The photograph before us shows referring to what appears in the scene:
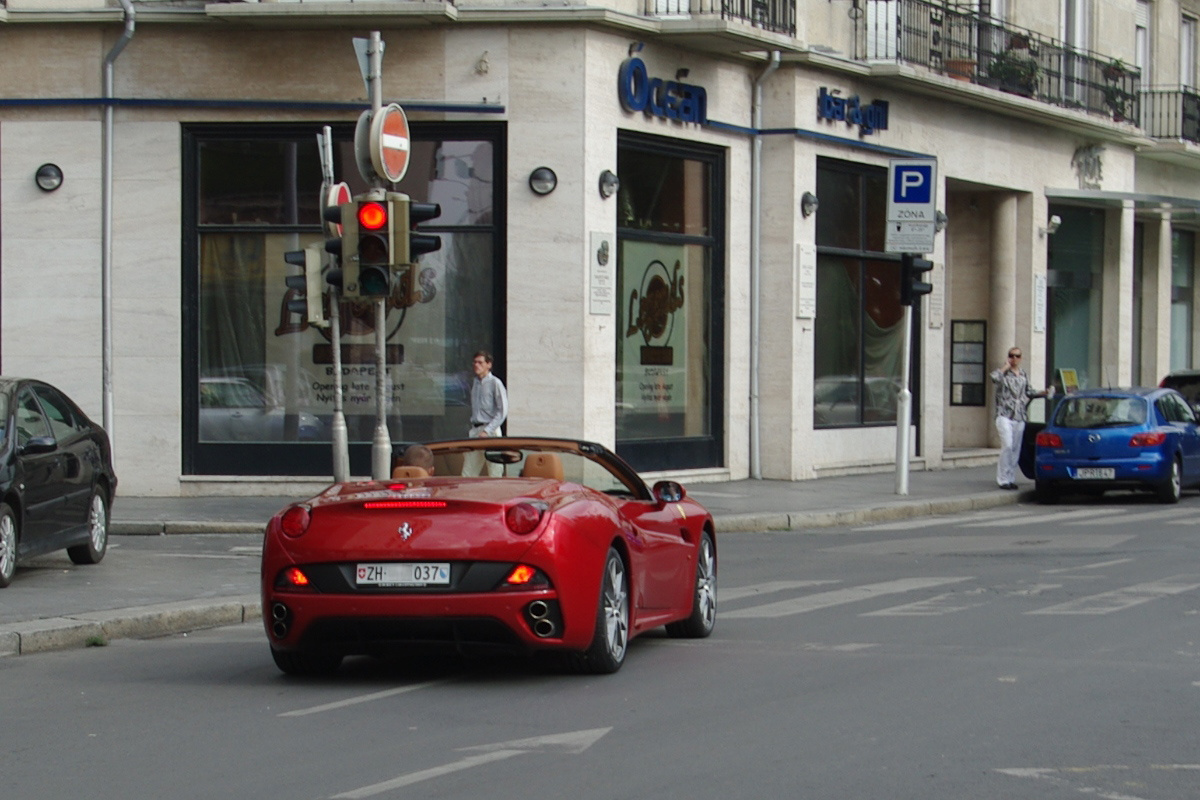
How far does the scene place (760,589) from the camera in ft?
43.7

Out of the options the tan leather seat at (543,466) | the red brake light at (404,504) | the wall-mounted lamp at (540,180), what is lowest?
the red brake light at (404,504)

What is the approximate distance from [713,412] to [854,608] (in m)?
12.4

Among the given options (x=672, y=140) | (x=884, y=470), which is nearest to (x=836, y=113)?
(x=672, y=140)

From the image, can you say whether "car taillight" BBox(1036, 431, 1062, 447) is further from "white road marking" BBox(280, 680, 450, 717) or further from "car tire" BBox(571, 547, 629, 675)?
"white road marking" BBox(280, 680, 450, 717)

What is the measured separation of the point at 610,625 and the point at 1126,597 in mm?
4984

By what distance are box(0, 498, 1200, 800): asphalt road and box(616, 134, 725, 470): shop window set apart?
1049 centimetres

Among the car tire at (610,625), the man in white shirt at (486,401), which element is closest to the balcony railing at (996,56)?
the man in white shirt at (486,401)

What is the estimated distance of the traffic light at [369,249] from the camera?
14219 mm

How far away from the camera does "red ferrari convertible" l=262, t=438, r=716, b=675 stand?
27.2ft

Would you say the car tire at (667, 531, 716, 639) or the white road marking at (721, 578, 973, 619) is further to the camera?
the white road marking at (721, 578, 973, 619)

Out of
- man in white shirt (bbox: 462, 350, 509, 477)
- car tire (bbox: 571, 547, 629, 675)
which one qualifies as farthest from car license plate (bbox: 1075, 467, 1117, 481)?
car tire (bbox: 571, 547, 629, 675)

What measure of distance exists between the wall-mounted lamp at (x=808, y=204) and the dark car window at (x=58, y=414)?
41.9 ft

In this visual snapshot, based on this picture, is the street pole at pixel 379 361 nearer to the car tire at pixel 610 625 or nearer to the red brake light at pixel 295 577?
the car tire at pixel 610 625

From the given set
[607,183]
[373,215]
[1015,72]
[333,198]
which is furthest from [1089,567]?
[1015,72]
